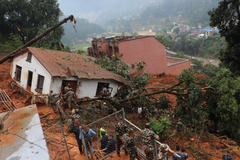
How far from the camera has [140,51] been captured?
79.9 ft

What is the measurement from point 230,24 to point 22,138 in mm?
18566

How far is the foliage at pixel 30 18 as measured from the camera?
27447 mm

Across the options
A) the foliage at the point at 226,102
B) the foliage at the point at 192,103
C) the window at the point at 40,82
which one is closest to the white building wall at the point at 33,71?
the window at the point at 40,82

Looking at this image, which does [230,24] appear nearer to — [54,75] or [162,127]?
[162,127]

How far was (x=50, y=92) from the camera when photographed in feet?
29.0

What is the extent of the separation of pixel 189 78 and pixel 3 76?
46.2 feet

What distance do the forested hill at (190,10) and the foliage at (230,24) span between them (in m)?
137

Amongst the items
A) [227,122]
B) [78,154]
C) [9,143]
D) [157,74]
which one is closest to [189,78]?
→ [227,122]

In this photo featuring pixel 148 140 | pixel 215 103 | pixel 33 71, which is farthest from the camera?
pixel 33 71

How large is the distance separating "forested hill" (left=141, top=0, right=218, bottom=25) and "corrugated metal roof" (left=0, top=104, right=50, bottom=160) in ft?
504

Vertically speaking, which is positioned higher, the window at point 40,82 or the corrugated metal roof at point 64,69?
the corrugated metal roof at point 64,69

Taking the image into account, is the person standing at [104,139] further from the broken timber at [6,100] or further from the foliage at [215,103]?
the broken timber at [6,100]

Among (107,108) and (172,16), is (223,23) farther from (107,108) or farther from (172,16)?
(172,16)

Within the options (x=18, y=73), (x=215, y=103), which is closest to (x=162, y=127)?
(x=215, y=103)
